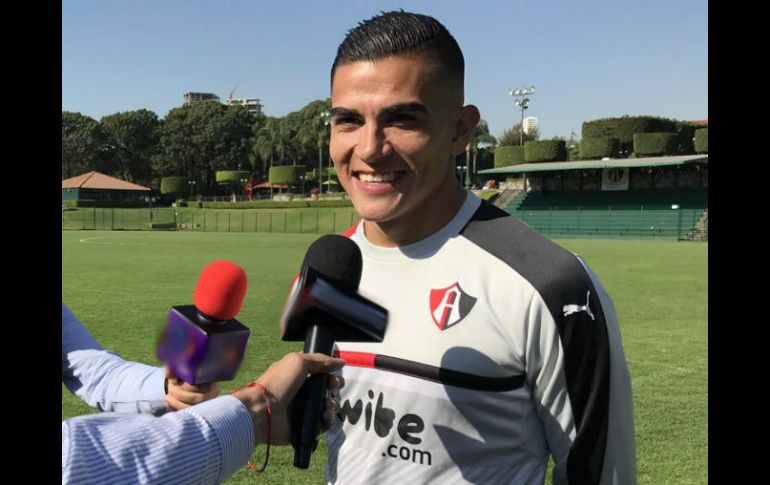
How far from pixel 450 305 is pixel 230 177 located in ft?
277

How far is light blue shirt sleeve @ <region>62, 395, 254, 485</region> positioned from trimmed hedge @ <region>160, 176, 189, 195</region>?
8589 cm

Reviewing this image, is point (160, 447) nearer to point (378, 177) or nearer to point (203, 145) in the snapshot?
point (378, 177)

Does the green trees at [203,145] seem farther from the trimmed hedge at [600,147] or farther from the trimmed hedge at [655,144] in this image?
the trimmed hedge at [655,144]

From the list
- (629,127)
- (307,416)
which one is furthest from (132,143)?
(307,416)

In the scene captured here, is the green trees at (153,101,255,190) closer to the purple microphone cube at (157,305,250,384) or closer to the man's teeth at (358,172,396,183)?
the man's teeth at (358,172,396,183)

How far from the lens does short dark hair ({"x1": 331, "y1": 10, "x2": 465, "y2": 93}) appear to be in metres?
1.88

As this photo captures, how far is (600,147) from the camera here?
2194 inches

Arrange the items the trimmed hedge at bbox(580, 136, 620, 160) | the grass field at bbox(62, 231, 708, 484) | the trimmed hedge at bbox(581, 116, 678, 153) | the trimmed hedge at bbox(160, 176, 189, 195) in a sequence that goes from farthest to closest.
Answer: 1. the trimmed hedge at bbox(160, 176, 189, 195)
2. the trimmed hedge at bbox(581, 116, 678, 153)
3. the trimmed hedge at bbox(580, 136, 620, 160)
4. the grass field at bbox(62, 231, 708, 484)

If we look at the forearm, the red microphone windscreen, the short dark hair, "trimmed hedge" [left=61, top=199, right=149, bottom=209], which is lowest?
the forearm

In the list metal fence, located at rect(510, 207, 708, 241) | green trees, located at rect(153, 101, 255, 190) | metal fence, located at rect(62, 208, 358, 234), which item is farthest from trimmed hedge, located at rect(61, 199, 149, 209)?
metal fence, located at rect(510, 207, 708, 241)

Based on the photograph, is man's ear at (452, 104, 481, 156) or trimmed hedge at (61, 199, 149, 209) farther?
trimmed hedge at (61, 199, 149, 209)

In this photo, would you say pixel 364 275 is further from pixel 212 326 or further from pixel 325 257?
pixel 212 326

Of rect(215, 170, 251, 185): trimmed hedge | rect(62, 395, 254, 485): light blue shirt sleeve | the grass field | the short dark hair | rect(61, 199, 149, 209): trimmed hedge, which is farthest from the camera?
rect(215, 170, 251, 185): trimmed hedge

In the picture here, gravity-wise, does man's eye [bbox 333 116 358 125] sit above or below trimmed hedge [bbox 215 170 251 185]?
below
